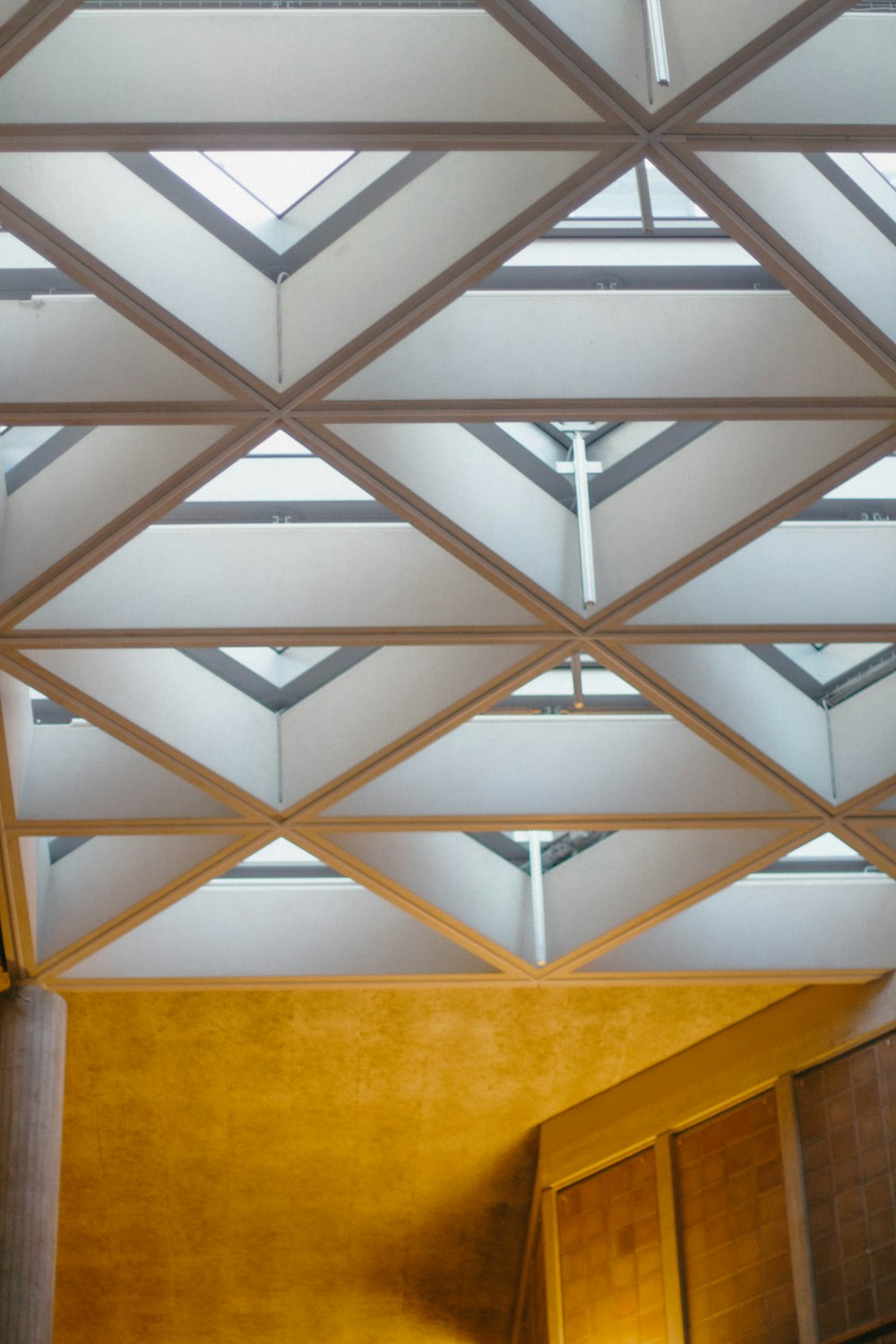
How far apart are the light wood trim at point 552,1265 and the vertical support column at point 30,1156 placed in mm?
8413

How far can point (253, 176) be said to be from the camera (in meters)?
13.8

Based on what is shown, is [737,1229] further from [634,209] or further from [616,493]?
[634,209]

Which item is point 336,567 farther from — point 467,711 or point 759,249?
point 759,249

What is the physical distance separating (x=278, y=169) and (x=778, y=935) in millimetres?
12393

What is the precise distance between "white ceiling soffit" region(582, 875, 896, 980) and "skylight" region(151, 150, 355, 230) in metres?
11.0

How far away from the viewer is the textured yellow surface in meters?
23.9

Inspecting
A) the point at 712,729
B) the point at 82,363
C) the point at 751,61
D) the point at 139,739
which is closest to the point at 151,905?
the point at 139,739

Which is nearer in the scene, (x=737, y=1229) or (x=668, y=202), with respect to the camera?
(x=668, y=202)

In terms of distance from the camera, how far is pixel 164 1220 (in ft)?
87.9

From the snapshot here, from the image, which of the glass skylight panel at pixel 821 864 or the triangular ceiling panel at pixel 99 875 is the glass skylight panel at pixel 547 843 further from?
the triangular ceiling panel at pixel 99 875

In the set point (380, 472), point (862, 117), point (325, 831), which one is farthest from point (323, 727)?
point (862, 117)

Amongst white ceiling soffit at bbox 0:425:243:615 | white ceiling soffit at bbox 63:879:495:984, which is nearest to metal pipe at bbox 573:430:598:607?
white ceiling soffit at bbox 0:425:243:615

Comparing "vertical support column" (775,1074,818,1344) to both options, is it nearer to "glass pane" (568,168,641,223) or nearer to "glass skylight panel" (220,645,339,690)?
"glass skylight panel" (220,645,339,690)

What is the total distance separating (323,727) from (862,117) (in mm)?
9068
